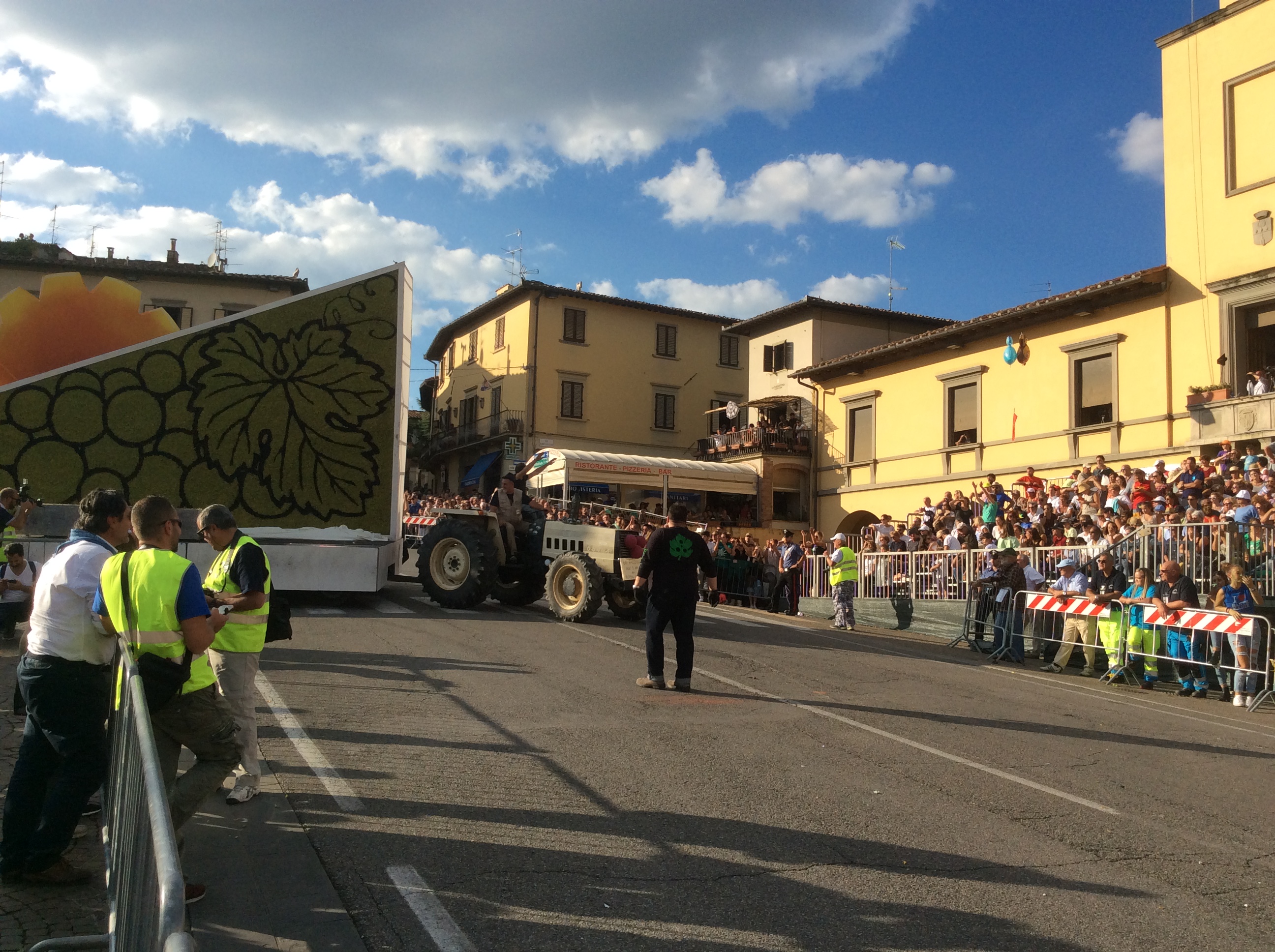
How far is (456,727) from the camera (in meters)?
7.52

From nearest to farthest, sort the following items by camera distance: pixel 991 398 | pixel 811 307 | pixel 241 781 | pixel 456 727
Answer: pixel 241 781 < pixel 456 727 < pixel 991 398 < pixel 811 307

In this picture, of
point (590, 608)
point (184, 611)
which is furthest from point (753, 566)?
point (184, 611)

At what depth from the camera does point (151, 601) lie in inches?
177

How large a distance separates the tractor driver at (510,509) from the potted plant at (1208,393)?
1456cm

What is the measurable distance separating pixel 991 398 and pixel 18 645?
23.5m

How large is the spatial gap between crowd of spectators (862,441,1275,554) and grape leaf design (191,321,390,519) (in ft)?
33.8

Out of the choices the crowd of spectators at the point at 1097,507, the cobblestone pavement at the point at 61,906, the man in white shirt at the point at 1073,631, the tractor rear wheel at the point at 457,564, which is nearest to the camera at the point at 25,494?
the tractor rear wheel at the point at 457,564

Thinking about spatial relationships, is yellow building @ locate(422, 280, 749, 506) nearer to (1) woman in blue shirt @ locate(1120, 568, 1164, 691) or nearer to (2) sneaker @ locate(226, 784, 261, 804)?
(1) woman in blue shirt @ locate(1120, 568, 1164, 691)

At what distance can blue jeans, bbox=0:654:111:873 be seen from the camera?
4480 millimetres

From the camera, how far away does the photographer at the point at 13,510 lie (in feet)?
34.3

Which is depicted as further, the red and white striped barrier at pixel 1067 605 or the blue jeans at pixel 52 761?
the red and white striped barrier at pixel 1067 605

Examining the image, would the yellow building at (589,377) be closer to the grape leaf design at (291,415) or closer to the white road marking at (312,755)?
the grape leaf design at (291,415)

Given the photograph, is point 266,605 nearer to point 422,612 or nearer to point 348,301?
point 422,612

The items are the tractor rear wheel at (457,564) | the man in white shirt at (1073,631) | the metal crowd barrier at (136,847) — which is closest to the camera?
the metal crowd barrier at (136,847)
